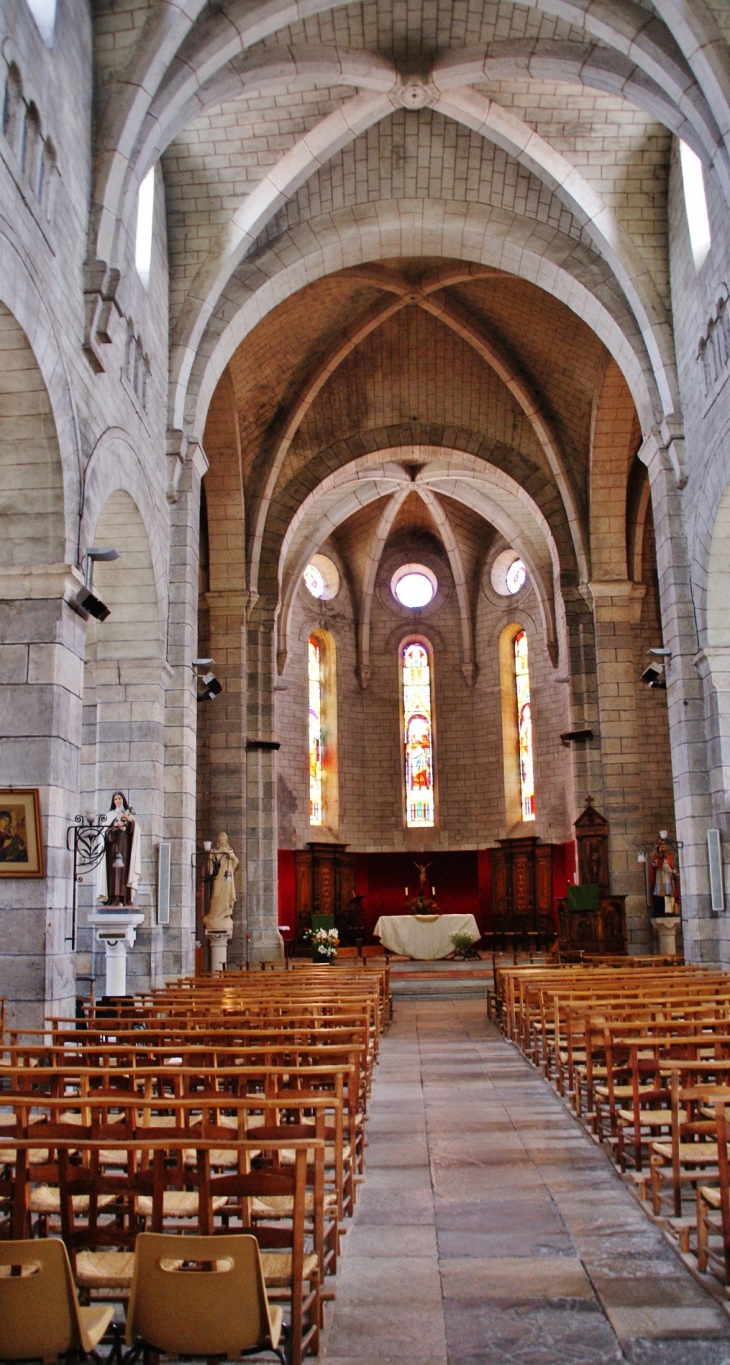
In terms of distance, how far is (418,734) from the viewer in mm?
30047

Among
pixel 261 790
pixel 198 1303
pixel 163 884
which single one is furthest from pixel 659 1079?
pixel 261 790

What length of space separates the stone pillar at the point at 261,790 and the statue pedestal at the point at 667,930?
269 inches

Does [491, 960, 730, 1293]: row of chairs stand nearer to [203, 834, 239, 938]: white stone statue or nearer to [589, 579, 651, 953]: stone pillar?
[203, 834, 239, 938]: white stone statue

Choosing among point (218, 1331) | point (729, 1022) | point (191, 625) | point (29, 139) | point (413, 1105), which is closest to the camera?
point (218, 1331)

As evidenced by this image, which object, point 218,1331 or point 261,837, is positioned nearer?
point 218,1331

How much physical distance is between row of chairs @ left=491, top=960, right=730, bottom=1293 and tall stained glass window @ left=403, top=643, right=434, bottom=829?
17.8 metres

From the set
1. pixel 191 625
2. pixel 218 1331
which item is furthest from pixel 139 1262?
pixel 191 625

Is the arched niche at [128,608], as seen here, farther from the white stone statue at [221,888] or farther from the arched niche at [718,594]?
Answer: the arched niche at [718,594]

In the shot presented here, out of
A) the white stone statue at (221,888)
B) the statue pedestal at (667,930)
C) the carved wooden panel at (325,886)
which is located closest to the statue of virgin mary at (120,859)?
the white stone statue at (221,888)

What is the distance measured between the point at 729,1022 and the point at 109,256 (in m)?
8.93

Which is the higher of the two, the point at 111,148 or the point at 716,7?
the point at 716,7

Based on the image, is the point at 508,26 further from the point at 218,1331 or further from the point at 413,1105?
the point at 218,1331

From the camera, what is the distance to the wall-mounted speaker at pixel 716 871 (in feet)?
43.0

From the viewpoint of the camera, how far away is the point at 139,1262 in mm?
3162
